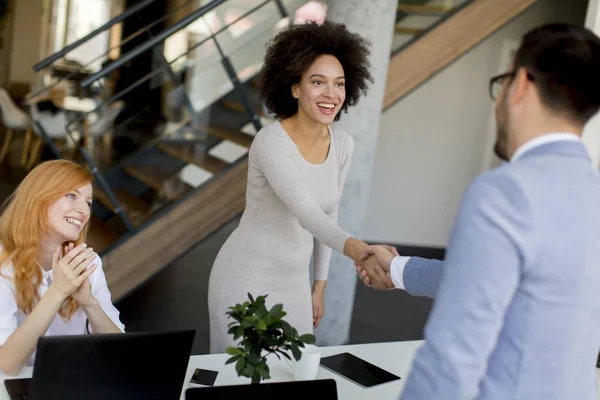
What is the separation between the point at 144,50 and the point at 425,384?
343cm

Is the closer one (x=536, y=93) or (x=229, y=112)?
(x=536, y=93)

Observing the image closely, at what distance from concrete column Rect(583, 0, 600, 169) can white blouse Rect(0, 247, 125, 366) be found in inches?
169

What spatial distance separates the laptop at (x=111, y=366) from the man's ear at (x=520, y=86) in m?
0.93

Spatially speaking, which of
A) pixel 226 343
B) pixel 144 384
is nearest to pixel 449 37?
pixel 226 343

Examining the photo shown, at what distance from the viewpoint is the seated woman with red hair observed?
2.13 m

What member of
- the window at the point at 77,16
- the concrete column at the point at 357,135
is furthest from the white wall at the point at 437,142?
the window at the point at 77,16

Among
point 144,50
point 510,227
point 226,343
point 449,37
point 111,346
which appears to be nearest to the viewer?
point 510,227

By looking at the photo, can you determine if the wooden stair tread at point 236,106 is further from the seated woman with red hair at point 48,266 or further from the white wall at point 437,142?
the white wall at point 437,142

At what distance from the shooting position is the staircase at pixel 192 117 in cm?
454

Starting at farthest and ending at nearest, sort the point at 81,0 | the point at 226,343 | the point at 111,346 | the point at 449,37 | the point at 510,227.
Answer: the point at 81,0 < the point at 449,37 < the point at 226,343 < the point at 111,346 < the point at 510,227

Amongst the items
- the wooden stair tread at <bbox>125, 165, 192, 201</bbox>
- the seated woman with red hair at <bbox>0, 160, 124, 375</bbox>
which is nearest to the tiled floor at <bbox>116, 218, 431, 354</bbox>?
the wooden stair tread at <bbox>125, 165, 192, 201</bbox>

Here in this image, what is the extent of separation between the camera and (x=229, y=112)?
4.92 m

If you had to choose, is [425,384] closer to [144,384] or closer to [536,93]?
[536,93]

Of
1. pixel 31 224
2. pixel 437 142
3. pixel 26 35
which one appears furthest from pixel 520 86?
pixel 26 35
